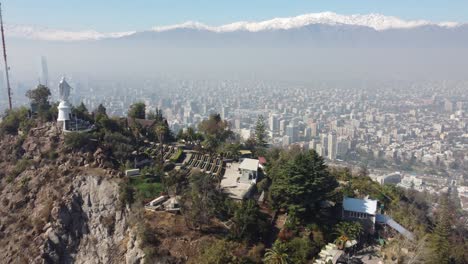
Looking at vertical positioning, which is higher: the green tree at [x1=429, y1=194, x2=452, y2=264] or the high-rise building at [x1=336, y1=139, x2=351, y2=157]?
the green tree at [x1=429, y1=194, x2=452, y2=264]

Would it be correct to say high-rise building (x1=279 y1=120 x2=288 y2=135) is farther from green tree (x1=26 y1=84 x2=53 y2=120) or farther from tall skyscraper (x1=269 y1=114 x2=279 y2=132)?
green tree (x1=26 y1=84 x2=53 y2=120)

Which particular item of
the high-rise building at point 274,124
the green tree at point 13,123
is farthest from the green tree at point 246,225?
the high-rise building at point 274,124

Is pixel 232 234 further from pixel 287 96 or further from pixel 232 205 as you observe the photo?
pixel 287 96

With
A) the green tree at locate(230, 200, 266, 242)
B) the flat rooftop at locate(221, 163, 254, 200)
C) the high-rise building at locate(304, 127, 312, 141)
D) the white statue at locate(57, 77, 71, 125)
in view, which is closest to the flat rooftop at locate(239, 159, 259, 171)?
the flat rooftop at locate(221, 163, 254, 200)

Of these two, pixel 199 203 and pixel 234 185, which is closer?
pixel 199 203

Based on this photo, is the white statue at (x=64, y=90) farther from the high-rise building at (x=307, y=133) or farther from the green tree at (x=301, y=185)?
the high-rise building at (x=307, y=133)

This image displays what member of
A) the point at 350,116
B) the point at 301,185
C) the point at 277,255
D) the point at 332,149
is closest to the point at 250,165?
the point at 301,185

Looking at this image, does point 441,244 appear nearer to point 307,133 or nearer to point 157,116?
point 157,116
